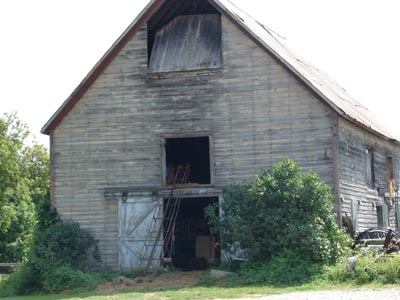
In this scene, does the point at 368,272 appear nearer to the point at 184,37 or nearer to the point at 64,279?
the point at 64,279

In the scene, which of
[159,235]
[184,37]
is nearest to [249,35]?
[184,37]

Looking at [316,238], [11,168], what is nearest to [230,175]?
[316,238]

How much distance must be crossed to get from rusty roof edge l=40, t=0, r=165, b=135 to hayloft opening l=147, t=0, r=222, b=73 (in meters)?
0.72

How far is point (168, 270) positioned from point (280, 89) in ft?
23.8

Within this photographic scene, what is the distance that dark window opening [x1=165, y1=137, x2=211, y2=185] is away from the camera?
3244 cm

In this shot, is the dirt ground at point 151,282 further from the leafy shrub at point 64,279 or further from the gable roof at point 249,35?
the gable roof at point 249,35

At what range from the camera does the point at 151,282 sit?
998 inches

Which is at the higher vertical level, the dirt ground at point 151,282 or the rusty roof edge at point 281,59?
the rusty roof edge at point 281,59

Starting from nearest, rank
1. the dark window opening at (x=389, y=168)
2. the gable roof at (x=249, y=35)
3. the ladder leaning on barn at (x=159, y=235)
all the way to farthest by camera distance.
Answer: the gable roof at (x=249, y=35) < the ladder leaning on barn at (x=159, y=235) < the dark window opening at (x=389, y=168)

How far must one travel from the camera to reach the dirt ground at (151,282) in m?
24.4

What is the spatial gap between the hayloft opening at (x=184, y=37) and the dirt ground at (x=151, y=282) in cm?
721

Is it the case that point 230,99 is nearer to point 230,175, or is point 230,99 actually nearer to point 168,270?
point 230,175

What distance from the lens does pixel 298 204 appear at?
24.7 metres

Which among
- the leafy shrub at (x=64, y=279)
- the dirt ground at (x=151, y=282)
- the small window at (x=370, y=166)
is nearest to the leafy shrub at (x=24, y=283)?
the leafy shrub at (x=64, y=279)
